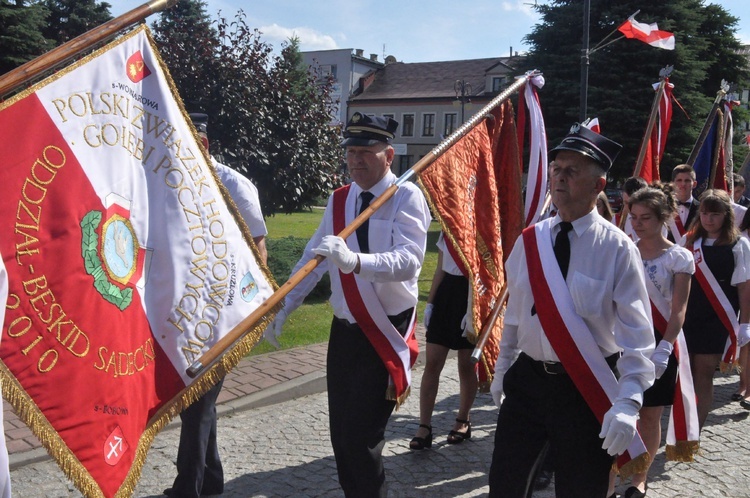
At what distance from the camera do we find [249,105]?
10172 mm

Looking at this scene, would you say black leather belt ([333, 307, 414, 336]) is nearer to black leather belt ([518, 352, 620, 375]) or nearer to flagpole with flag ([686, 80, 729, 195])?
black leather belt ([518, 352, 620, 375])

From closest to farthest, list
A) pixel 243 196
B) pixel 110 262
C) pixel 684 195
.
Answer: pixel 110 262 < pixel 243 196 < pixel 684 195

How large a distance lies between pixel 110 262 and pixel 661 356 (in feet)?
10.1

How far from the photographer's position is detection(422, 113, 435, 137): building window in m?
60.6

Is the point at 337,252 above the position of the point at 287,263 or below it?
above

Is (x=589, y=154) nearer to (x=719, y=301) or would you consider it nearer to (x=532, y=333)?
(x=532, y=333)

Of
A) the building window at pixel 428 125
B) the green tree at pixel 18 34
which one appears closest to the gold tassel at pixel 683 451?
the green tree at pixel 18 34

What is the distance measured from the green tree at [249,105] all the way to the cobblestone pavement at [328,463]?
16.1 ft

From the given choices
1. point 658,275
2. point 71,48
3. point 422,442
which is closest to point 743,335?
point 658,275

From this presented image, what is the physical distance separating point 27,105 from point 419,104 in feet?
197

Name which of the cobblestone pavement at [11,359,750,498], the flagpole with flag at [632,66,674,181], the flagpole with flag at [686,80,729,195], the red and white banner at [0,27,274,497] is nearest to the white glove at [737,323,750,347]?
the cobblestone pavement at [11,359,750,498]

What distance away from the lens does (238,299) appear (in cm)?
341

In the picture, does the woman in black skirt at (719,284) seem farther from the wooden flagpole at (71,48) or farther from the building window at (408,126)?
the building window at (408,126)

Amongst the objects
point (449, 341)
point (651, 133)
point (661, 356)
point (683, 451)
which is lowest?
point (683, 451)
